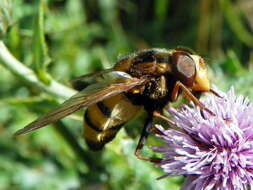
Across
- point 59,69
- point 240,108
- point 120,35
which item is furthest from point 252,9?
point 240,108

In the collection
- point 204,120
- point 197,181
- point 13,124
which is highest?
point 204,120

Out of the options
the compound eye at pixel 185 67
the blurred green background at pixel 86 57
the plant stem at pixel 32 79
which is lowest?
the blurred green background at pixel 86 57

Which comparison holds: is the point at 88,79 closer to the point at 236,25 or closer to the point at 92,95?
the point at 92,95

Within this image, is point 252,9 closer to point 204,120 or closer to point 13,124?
point 13,124

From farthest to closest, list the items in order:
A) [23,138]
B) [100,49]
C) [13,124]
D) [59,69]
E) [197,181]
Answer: [100,49]
[59,69]
[23,138]
[13,124]
[197,181]

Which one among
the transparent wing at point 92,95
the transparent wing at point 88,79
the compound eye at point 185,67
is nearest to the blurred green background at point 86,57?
the transparent wing at point 88,79

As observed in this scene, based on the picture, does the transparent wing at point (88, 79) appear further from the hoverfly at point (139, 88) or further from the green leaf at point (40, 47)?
the green leaf at point (40, 47)
